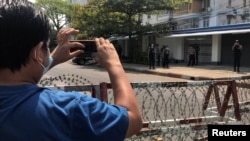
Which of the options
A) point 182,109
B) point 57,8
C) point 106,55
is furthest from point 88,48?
point 57,8

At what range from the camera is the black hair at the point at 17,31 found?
140 cm

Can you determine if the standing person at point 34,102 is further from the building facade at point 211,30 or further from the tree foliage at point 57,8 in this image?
the tree foliage at point 57,8

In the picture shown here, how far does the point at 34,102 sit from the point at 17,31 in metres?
0.25

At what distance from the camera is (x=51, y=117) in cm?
140

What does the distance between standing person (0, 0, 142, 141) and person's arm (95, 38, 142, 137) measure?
1.8 inches

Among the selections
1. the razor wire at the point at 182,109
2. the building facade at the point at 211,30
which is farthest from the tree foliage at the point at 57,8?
the razor wire at the point at 182,109

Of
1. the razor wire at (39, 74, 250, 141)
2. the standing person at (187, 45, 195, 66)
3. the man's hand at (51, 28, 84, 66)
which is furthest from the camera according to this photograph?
the standing person at (187, 45, 195, 66)

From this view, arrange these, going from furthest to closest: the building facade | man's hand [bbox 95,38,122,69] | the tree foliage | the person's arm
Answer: the tree foliage
the building facade
man's hand [bbox 95,38,122,69]
the person's arm

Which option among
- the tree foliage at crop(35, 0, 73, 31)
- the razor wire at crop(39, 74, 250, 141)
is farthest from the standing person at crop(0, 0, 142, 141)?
the tree foliage at crop(35, 0, 73, 31)

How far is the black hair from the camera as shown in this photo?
1.40 meters

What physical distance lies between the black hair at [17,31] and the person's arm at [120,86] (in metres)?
0.35

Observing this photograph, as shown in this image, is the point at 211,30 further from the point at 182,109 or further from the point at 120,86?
the point at 120,86

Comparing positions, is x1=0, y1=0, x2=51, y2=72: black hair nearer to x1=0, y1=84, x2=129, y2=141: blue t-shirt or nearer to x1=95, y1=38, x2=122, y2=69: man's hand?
x1=0, y1=84, x2=129, y2=141: blue t-shirt

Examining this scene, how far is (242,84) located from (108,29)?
23.8 meters
